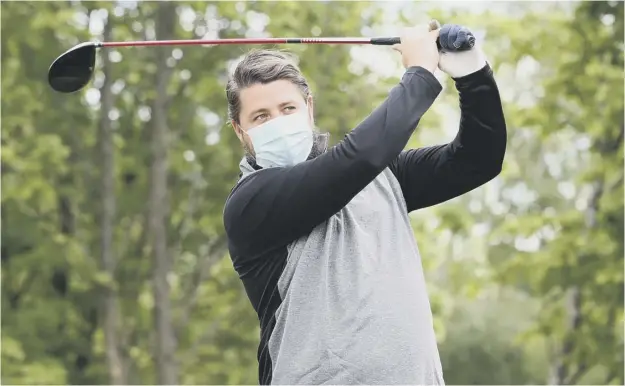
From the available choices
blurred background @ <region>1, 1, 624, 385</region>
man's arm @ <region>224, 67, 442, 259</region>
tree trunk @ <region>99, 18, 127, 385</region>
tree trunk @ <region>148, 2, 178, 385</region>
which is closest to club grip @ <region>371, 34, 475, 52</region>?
man's arm @ <region>224, 67, 442, 259</region>

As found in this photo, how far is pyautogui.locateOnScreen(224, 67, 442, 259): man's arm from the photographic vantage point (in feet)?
6.73

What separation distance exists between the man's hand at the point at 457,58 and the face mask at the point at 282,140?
1.21 ft

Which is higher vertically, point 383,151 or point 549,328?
point 383,151

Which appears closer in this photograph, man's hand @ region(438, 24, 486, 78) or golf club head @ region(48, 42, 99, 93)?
man's hand @ region(438, 24, 486, 78)

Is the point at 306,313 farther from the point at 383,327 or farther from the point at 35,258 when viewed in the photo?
the point at 35,258

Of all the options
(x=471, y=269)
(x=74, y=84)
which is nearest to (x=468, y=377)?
(x=471, y=269)

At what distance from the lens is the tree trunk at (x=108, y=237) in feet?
32.7

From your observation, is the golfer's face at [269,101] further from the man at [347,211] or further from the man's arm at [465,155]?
→ the man's arm at [465,155]

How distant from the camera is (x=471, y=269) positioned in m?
13.6

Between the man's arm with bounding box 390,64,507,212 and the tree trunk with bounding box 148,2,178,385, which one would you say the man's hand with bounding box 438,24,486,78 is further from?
the tree trunk with bounding box 148,2,178,385

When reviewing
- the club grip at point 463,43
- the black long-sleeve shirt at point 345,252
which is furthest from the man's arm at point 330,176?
the club grip at point 463,43

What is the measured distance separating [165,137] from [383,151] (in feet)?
26.9

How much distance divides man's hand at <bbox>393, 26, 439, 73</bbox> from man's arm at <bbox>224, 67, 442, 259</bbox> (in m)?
0.03

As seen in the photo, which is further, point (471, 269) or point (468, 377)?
point (468, 377)
